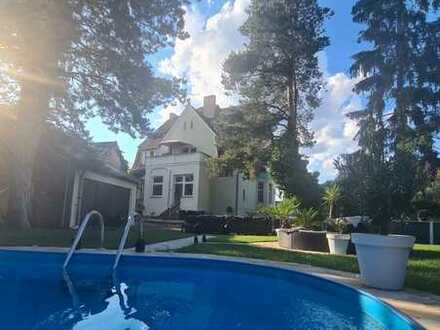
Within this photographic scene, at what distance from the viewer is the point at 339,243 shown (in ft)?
35.4

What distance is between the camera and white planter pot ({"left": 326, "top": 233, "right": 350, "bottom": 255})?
35.2ft

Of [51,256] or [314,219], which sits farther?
[314,219]

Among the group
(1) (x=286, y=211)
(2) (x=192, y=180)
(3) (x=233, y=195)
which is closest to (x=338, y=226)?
(1) (x=286, y=211)

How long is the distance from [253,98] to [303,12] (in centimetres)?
569

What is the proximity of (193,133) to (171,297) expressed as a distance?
28752mm

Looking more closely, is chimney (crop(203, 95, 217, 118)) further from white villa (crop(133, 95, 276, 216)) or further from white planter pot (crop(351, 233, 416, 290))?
white planter pot (crop(351, 233, 416, 290))

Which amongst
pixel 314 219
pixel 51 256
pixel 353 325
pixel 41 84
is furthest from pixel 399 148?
pixel 41 84

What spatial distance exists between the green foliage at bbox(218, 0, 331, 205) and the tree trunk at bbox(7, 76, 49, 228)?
1265 cm

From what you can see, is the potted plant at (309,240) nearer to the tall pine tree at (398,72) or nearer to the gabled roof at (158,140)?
the tall pine tree at (398,72)

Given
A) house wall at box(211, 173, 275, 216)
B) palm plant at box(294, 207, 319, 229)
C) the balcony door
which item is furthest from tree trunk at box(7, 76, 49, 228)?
house wall at box(211, 173, 275, 216)

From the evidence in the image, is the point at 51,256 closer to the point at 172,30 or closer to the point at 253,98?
the point at 172,30

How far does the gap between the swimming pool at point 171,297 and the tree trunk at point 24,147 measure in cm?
554

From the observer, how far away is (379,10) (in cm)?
2280

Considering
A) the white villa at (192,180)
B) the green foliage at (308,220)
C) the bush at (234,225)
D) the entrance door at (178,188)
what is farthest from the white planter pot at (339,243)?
the entrance door at (178,188)
